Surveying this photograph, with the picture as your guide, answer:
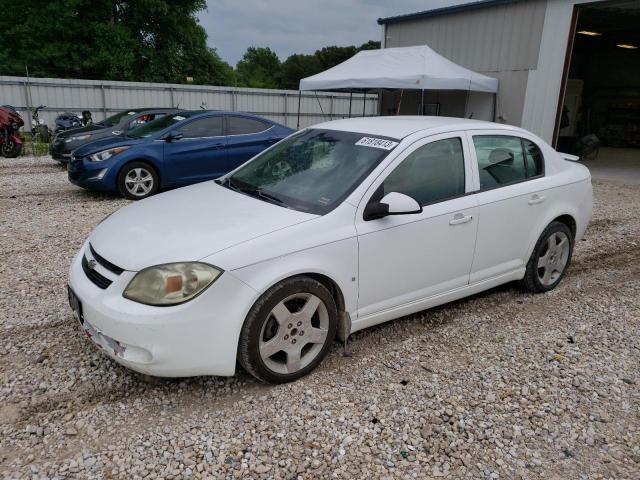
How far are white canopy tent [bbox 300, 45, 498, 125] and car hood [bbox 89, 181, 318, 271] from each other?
10.00m

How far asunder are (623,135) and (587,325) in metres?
23.2

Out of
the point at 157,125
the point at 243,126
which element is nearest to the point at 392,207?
the point at 243,126

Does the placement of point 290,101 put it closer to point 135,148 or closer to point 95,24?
point 95,24

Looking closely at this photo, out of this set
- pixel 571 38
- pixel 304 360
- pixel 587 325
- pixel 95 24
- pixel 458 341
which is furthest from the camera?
pixel 95 24

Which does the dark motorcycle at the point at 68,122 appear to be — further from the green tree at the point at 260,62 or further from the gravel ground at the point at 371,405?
the green tree at the point at 260,62

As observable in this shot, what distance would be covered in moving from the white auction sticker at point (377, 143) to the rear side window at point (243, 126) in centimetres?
556

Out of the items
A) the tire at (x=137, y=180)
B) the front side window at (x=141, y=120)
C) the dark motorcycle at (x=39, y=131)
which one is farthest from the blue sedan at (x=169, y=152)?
the dark motorcycle at (x=39, y=131)

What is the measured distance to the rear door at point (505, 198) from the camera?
12.8 ft

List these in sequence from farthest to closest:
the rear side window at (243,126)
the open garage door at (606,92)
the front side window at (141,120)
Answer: the open garage door at (606,92) → the front side window at (141,120) → the rear side window at (243,126)

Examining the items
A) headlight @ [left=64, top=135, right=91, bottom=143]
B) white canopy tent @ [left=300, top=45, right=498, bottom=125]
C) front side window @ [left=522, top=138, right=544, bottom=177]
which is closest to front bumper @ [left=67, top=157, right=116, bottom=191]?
headlight @ [left=64, top=135, right=91, bottom=143]

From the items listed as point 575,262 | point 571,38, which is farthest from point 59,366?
point 571,38

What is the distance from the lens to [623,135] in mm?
23266

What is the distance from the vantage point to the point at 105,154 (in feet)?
26.2

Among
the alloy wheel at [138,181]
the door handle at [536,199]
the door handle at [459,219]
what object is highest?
the door handle at [536,199]
